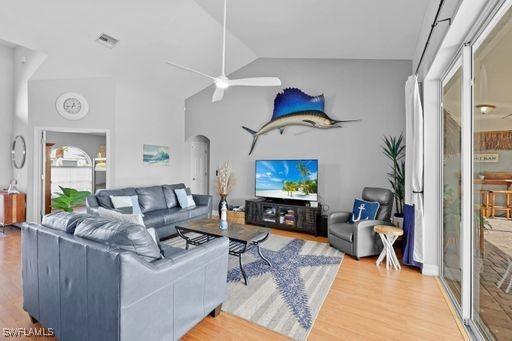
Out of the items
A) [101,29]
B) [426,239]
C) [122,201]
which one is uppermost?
[101,29]

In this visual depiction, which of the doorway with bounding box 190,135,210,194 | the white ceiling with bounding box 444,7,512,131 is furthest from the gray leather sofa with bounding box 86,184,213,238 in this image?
the white ceiling with bounding box 444,7,512,131

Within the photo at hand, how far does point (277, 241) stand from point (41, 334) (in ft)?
10.1

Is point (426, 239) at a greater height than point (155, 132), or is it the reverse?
point (155, 132)

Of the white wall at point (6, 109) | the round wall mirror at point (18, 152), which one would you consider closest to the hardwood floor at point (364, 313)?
the round wall mirror at point (18, 152)

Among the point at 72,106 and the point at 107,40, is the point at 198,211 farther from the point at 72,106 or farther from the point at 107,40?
the point at 107,40

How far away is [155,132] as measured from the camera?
580 cm

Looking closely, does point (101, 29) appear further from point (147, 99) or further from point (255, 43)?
point (255, 43)

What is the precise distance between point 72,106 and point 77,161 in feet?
11.5

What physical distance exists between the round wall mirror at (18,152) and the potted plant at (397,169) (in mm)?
6654

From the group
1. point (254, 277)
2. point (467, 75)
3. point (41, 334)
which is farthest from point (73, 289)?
point (467, 75)

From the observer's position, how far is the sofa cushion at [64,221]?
1864 millimetres

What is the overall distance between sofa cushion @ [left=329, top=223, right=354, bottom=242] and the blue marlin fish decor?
2.01m

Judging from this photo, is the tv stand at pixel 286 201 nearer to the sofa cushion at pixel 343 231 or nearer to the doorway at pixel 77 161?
the sofa cushion at pixel 343 231

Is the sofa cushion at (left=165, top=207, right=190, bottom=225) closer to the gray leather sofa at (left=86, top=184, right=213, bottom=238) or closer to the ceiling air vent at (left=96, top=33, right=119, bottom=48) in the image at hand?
the gray leather sofa at (left=86, top=184, right=213, bottom=238)
